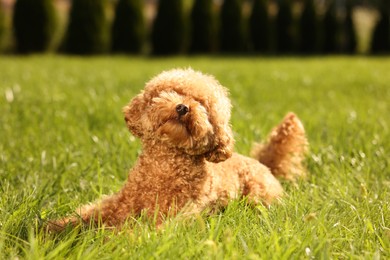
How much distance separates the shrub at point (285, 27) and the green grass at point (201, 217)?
630 inches

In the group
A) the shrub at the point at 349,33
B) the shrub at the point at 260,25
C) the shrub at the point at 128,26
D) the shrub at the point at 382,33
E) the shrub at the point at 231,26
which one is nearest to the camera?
the shrub at the point at 128,26

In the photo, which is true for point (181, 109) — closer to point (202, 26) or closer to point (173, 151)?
point (173, 151)

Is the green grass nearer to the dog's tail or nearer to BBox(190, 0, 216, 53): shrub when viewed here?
the dog's tail

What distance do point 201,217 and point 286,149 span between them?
1.67 m

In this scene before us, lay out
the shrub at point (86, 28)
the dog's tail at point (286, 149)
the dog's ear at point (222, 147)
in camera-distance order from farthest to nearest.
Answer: the shrub at point (86, 28) → the dog's tail at point (286, 149) → the dog's ear at point (222, 147)

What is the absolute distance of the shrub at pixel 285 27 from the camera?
24.9m

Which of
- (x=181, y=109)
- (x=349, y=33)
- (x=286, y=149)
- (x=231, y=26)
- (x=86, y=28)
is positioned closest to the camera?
(x=181, y=109)

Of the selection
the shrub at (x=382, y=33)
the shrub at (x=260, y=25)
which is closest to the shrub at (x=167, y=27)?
the shrub at (x=260, y=25)

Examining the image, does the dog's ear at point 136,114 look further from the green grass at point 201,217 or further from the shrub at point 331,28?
the shrub at point 331,28

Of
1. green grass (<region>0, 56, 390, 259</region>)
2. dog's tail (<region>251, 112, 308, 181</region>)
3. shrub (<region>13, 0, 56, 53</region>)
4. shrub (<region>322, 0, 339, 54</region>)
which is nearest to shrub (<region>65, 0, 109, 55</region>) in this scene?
shrub (<region>13, 0, 56, 53</region>)

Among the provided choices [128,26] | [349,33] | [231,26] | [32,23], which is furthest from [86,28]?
[349,33]

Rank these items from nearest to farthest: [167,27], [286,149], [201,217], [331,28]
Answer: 1. [201,217]
2. [286,149]
3. [167,27]
4. [331,28]

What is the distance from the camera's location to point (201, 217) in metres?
2.82

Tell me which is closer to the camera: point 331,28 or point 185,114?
point 185,114
